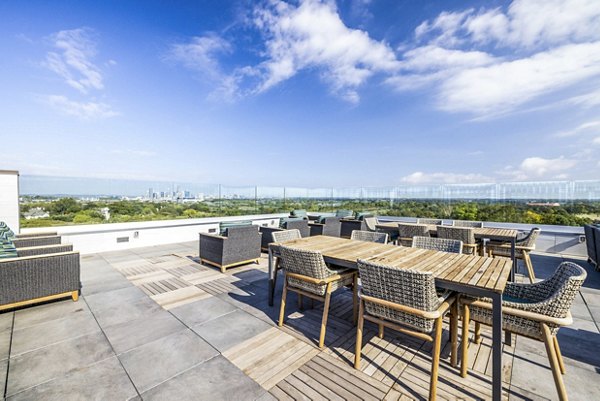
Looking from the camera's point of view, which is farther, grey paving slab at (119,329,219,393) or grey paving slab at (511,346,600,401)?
grey paving slab at (119,329,219,393)

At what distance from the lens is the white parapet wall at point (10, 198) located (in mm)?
5039

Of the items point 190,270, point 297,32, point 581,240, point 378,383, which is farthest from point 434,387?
point 297,32

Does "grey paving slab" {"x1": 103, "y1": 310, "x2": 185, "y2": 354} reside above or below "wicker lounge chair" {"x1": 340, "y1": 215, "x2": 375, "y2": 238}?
below

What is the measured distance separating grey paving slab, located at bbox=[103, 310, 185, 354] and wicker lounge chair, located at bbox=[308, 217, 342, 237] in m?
4.19

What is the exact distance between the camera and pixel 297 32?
6.84 metres

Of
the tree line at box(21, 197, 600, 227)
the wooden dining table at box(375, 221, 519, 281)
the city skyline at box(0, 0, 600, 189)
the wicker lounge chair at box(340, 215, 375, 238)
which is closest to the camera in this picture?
the wooden dining table at box(375, 221, 519, 281)

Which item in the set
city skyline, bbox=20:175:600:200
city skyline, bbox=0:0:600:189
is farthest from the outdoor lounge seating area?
city skyline, bbox=0:0:600:189

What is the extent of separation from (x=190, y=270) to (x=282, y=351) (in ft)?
10.2

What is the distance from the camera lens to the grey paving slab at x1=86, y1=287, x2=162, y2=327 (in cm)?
272

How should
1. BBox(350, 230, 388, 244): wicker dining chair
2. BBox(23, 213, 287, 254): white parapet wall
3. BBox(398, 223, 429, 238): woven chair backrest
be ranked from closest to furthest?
BBox(350, 230, 388, 244): wicker dining chair → BBox(398, 223, 429, 238): woven chair backrest → BBox(23, 213, 287, 254): white parapet wall

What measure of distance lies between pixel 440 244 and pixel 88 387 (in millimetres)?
3640

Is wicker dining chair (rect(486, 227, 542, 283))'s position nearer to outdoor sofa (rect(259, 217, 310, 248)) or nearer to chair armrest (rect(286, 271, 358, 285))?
chair armrest (rect(286, 271, 358, 285))

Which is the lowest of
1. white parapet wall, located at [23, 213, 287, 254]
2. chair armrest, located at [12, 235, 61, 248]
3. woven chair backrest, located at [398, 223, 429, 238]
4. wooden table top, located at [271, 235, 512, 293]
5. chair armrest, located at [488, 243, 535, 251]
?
white parapet wall, located at [23, 213, 287, 254]

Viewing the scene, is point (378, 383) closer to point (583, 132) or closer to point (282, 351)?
point (282, 351)
